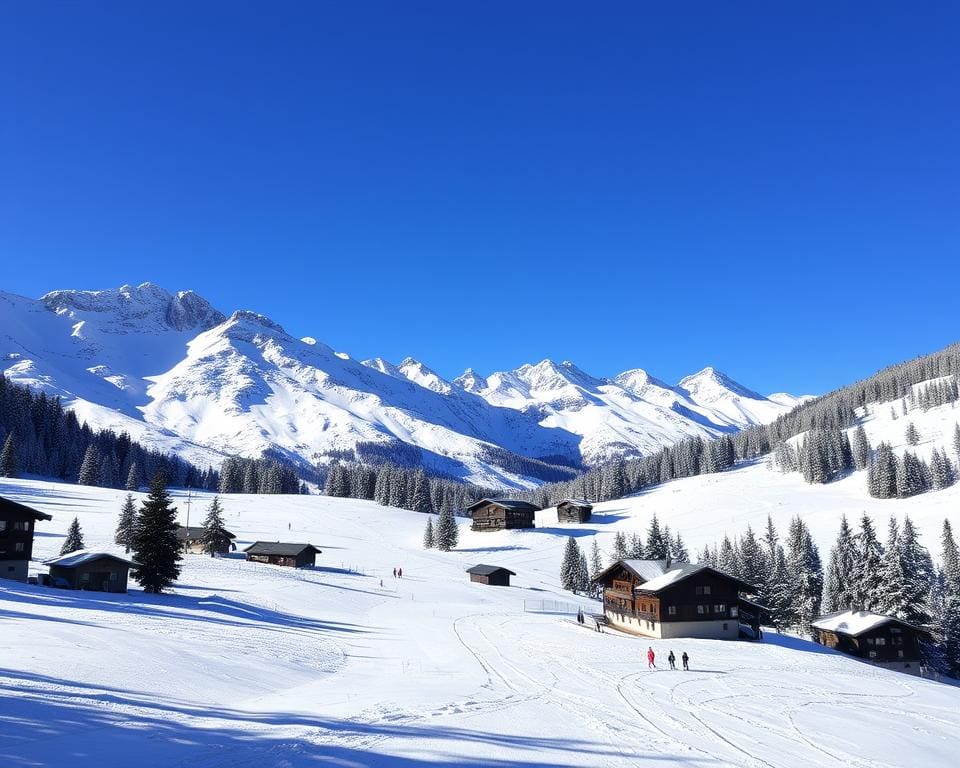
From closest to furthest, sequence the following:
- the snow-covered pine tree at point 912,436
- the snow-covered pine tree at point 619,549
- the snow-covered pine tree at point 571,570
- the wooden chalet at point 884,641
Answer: the wooden chalet at point 884,641 < the snow-covered pine tree at point 571,570 < the snow-covered pine tree at point 619,549 < the snow-covered pine tree at point 912,436

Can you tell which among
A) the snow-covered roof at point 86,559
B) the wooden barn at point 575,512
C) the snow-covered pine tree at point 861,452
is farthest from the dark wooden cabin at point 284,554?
the snow-covered pine tree at point 861,452

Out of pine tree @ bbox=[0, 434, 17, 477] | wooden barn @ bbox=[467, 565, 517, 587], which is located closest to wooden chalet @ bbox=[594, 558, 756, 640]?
wooden barn @ bbox=[467, 565, 517, 587]

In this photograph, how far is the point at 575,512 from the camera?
137 meters

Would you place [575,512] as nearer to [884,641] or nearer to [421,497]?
[421,497]

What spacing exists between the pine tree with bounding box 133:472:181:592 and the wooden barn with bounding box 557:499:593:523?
3882 inches

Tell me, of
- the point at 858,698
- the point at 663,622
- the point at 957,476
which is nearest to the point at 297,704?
the point at 858,698

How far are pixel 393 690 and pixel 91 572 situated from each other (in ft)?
114

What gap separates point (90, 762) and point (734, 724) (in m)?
21.3

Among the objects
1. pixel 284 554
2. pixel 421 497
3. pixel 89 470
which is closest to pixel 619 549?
pixel 284 554

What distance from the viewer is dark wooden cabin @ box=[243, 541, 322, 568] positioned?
79.0 metres

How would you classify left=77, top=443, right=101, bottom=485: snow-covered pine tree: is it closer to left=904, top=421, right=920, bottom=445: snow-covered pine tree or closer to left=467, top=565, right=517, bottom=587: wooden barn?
left=467, top=565, right=517, bottom=587: wooden barn

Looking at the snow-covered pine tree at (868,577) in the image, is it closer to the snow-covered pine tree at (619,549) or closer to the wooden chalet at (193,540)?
the snow-covered pine tree at (619,549)

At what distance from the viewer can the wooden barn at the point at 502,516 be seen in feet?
422

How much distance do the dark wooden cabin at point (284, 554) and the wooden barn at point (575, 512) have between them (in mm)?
68606
